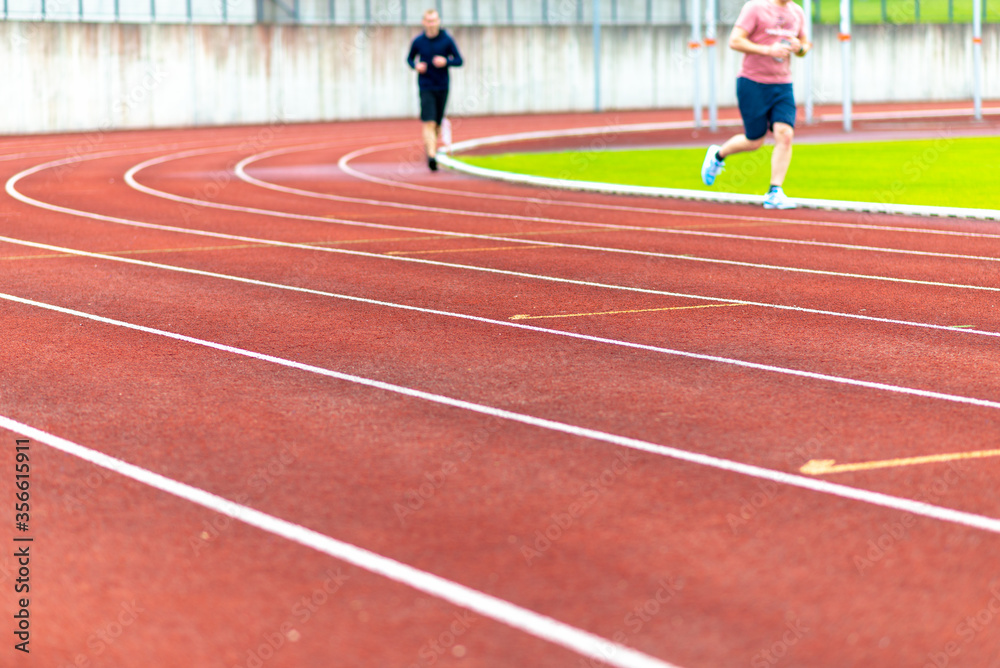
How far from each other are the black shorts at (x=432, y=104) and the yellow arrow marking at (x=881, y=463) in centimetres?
1557

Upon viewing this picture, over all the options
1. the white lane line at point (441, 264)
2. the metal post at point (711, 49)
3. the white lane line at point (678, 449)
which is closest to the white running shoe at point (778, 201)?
the white lane line at point (441, 264)

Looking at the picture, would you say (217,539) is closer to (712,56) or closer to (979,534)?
(979,534)

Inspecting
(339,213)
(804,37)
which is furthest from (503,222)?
(804,37)

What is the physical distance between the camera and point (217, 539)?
15.2ft

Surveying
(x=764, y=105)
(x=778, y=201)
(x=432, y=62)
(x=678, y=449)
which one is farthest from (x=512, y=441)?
(x=432, y=62)

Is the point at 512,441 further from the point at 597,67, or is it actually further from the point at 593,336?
the point at 597,67

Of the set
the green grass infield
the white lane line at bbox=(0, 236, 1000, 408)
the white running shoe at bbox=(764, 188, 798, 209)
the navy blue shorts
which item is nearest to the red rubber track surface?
the white lane line at bbox=(0, 236, 1000, 408)

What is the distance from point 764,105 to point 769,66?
1.19 feet

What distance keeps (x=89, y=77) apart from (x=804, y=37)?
24.7m

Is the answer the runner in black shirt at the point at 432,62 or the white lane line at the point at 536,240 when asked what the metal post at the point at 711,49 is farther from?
the white lane line at the point at 536,240

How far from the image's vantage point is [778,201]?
14641 mm

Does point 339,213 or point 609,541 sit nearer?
point 609,541

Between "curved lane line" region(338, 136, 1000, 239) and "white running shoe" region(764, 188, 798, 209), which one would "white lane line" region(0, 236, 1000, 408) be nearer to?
"curved lane line" region(338, 136, 1000, 239)

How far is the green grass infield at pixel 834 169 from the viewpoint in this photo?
1628 cm
